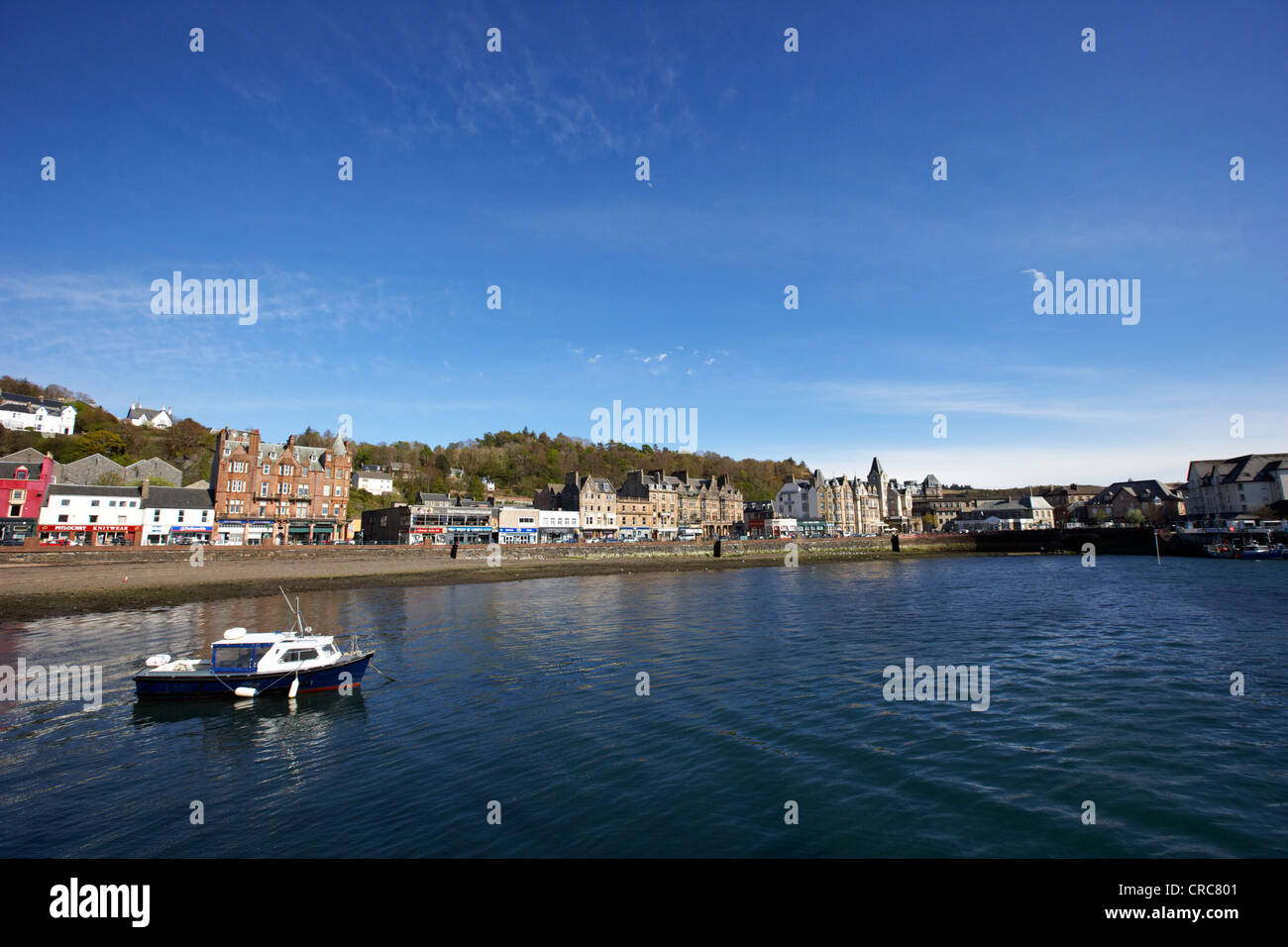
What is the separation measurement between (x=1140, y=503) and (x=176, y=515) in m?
185

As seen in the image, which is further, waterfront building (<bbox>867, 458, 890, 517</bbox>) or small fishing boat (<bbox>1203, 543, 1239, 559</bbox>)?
waterfront building (<bbox>867, 458, 890, 517</bbox>)

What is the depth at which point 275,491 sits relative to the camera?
80.4 meters

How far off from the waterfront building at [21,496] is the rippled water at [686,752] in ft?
158

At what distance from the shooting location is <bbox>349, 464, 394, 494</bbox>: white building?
117750mm

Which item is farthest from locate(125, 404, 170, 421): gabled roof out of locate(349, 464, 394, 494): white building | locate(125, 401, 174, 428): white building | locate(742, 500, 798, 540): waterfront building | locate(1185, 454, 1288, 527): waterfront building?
locate(1185, 454, 1288, 527): waterfront building

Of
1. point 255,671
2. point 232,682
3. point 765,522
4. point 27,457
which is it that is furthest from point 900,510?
point 27,457

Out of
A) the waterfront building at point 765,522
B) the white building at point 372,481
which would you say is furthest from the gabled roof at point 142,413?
the waterfront building at point 765,522

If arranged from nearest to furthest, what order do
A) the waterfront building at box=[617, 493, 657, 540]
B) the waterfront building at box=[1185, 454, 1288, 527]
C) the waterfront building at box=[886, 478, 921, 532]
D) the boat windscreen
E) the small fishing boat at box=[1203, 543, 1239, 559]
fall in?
the boat windscreen
the small fishing boat at box=[1203, 543, 1239, 559]
the waterfront building at box=[1185, 454, 1288, 527]
the waterfront building at box=[617, 493, 657, 540]
the waterfront building at box=[886, 478, 921, 532]

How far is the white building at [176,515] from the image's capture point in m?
71.0

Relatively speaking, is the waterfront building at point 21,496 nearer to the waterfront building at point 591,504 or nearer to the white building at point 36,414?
the white building at point 36,414

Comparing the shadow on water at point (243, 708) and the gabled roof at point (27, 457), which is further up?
the gabled roof at point (27, 457)

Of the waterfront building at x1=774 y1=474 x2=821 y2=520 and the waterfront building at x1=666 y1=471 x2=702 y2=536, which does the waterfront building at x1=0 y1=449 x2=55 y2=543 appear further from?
the waterfront building at x1=774 y1=474 x2=821 y2=520

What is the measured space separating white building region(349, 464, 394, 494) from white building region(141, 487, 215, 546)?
4099cm
